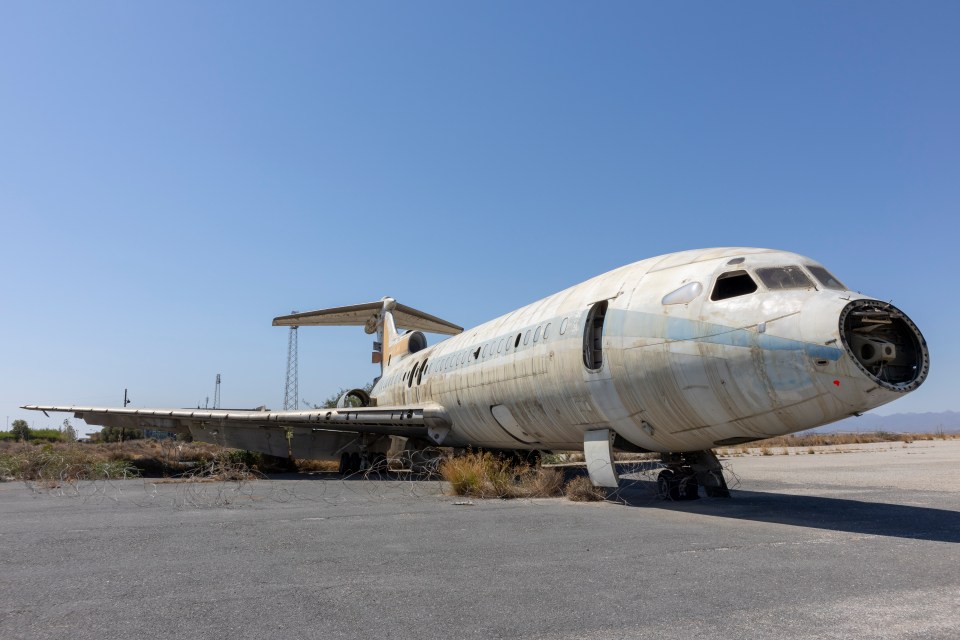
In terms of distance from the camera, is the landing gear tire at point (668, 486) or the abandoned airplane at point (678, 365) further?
the landing gear tire at point (668, 486)

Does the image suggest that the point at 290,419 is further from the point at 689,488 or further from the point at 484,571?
the point at 484,571

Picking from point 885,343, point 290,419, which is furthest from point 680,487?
point 290,419

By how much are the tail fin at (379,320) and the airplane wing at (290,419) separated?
7.45 meters

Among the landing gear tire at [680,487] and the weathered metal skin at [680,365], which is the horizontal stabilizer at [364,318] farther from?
the landing gear tire at [680,487]

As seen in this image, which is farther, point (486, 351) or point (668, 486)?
point (486, 351)

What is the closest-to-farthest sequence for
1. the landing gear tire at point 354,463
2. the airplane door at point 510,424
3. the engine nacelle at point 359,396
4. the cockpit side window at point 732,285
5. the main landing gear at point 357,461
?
the cockpit side window at point 732,285, the airplane door at point 510,424, the main landing gear at point 357,461, the landing gear tire at point 354,463, the engine nacelle at point 359,396

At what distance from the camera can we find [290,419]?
18.1 metres

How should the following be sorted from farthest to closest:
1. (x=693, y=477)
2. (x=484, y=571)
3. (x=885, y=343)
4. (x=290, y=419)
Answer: (x=290, y=419) → (x=693, y=477) → (x=885, y=343) → (x=484, y=571)

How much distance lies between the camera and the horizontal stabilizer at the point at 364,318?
90.0ft

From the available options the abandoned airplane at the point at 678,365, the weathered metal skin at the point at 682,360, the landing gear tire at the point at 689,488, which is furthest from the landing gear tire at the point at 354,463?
the landing gear tire at the point at 689,488

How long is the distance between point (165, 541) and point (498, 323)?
363 inches

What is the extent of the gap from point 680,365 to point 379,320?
72.1 ft

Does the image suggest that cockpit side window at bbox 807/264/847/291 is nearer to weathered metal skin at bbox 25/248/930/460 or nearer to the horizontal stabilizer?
weathered metal skin at bbox 25/248/930/460

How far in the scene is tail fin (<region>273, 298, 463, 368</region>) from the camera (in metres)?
27.3
